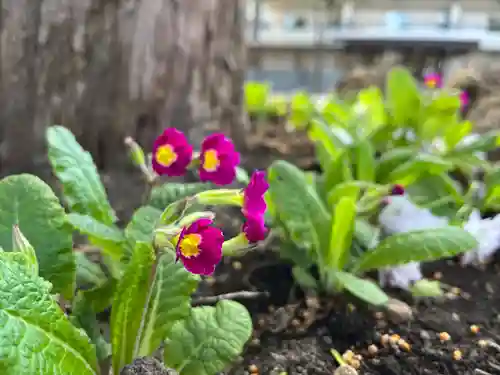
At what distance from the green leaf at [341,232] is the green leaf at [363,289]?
1.7 inches

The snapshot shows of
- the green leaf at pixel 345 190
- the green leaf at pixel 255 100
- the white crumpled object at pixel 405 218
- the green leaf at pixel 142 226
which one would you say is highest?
the green leaf at pixel 142 226

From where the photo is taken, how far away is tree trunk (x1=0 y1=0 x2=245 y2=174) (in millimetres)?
1638

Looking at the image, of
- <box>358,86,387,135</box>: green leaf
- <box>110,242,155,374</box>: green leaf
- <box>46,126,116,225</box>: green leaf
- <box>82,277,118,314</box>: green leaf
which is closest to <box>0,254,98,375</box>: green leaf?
<box>110,242,155,374</box>: green leaf

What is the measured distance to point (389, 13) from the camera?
6.05m

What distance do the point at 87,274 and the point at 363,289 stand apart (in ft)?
1.58

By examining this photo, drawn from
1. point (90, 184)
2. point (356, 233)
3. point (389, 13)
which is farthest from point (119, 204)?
point (389, 13)

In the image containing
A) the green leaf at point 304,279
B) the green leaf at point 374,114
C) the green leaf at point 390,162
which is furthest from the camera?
the green leaf at point 374,114

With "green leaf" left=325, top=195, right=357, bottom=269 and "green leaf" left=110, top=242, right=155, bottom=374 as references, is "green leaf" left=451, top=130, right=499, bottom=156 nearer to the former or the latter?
"green leaf" left=325, top=195, right=357, bottom=269

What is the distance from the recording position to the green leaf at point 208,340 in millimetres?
888

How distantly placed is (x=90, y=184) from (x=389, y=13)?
550 cm

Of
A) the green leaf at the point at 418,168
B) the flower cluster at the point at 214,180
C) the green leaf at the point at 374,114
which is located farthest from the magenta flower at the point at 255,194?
the green leaf at the point at 374,114

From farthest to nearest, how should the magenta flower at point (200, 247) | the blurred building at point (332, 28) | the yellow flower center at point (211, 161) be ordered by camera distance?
the blurred building at point (332, 28), the yellow flower center at point (211, 161), the magenta flower at point (200, 247)

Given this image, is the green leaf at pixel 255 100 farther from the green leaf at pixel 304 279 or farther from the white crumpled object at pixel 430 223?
the green leaf at pixel 304 279

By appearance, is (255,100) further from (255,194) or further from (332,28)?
(332,28)
